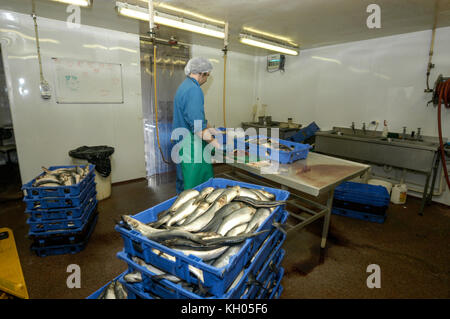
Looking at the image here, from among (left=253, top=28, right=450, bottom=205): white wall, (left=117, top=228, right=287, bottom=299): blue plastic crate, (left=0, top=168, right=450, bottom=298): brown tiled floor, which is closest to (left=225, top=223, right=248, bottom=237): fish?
(left=117, top=228, right=287, bottom=299): blue plastic crate

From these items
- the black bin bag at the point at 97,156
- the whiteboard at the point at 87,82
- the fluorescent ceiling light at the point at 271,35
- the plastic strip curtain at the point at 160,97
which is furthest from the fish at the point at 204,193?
the whiteboard at the point at 87,82

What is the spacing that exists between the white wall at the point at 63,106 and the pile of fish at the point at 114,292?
2.99 meters

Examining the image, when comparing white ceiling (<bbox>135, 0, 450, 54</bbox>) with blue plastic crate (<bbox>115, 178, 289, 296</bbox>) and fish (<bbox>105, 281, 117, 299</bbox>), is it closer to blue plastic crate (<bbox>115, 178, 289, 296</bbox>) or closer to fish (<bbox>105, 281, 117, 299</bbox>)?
blue plastic crate (<bbox>115, 178, 289, 296</bbox>)

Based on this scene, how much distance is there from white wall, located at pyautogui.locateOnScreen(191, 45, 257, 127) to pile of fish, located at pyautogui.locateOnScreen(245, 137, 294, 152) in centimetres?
280

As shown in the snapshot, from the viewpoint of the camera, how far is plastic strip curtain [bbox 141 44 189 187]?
422 centimetres

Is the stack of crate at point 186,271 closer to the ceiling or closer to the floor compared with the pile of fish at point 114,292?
closer to the ceiling

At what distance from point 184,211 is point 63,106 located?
3342 mm

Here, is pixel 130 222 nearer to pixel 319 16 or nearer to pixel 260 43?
pixel 319 16

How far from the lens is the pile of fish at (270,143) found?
235cm

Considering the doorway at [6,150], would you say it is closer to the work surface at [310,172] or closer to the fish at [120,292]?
the fish at [120,292]

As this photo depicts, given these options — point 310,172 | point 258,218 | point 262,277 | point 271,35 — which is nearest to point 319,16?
point 271,35
